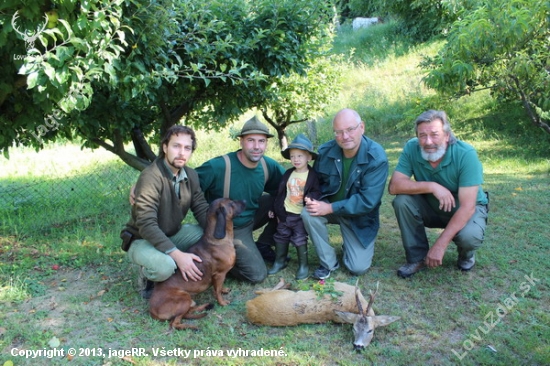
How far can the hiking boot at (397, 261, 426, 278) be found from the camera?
4730 millimetres

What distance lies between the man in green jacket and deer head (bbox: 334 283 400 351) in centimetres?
142

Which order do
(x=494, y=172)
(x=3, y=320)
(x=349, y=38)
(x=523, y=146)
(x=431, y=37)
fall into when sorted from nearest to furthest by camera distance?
1. (x=3, y=320)
2. (x=494, y=172)
3. (x=523, y=146)
4. (x=431, y=37)
5. (x=349, y=38)

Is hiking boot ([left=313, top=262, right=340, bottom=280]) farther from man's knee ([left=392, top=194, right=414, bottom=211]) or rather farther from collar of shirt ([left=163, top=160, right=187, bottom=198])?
collar of shirt ([left=163, top=160, right=187, bottom=198])

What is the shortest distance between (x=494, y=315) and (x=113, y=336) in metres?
3.36

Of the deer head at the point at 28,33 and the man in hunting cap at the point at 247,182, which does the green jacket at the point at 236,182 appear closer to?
the man in hunting cap at the point at 247,182

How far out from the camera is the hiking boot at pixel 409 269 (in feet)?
15.5

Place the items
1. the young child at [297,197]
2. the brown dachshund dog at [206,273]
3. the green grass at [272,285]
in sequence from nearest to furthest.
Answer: the green grass at [272,285]
the brown dachshund dog at [206,273]
the young child at [297,197]

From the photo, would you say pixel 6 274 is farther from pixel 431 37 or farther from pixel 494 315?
pixel 431 37

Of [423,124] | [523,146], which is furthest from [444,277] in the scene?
[523,146]

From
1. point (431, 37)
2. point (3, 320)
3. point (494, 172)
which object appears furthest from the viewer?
point (431, 37)

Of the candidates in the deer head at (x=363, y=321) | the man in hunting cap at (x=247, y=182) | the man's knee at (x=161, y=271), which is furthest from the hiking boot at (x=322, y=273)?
the man's knee at (x=161, y=271)

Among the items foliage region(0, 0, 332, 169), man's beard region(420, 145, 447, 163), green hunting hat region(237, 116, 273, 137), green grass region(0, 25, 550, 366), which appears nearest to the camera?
green grass region(0, 25, 550, 366)

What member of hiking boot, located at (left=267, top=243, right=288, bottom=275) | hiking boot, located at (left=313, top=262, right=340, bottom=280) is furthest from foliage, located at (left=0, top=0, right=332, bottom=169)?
hiking boot, located at (left=313, top=262, right=340, bottom=280)

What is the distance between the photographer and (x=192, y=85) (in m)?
6.13
